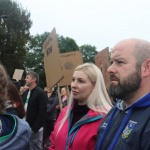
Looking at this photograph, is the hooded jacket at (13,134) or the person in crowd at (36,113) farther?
the person in crowd at (36,113)

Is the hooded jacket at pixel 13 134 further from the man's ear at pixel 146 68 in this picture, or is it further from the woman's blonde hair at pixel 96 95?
the woman's blonde hair at pixel 96 95

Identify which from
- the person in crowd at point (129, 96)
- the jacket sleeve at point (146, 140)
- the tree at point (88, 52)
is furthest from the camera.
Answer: the tree at point (88, 52)

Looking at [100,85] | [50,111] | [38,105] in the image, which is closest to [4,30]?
[50,111]

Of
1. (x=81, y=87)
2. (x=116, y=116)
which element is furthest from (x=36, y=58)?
(x=116, y=116)

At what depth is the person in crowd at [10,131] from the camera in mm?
2384

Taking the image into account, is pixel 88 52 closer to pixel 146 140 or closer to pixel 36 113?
pixel 36 113

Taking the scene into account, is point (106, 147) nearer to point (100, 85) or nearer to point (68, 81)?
point (100, 85)

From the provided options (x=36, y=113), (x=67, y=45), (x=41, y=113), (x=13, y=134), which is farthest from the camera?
(x=67, y=45)

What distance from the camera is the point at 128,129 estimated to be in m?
2.33

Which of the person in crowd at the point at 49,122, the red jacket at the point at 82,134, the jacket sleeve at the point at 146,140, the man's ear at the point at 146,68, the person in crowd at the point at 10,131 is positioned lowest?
the person in crowd at the point at 49,122

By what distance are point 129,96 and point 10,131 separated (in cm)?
82

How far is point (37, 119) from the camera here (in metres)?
7.25

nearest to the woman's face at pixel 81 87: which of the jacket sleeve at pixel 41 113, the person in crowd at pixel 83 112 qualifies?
the person in crowd at pixel 83 112

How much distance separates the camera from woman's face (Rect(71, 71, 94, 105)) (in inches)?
140
